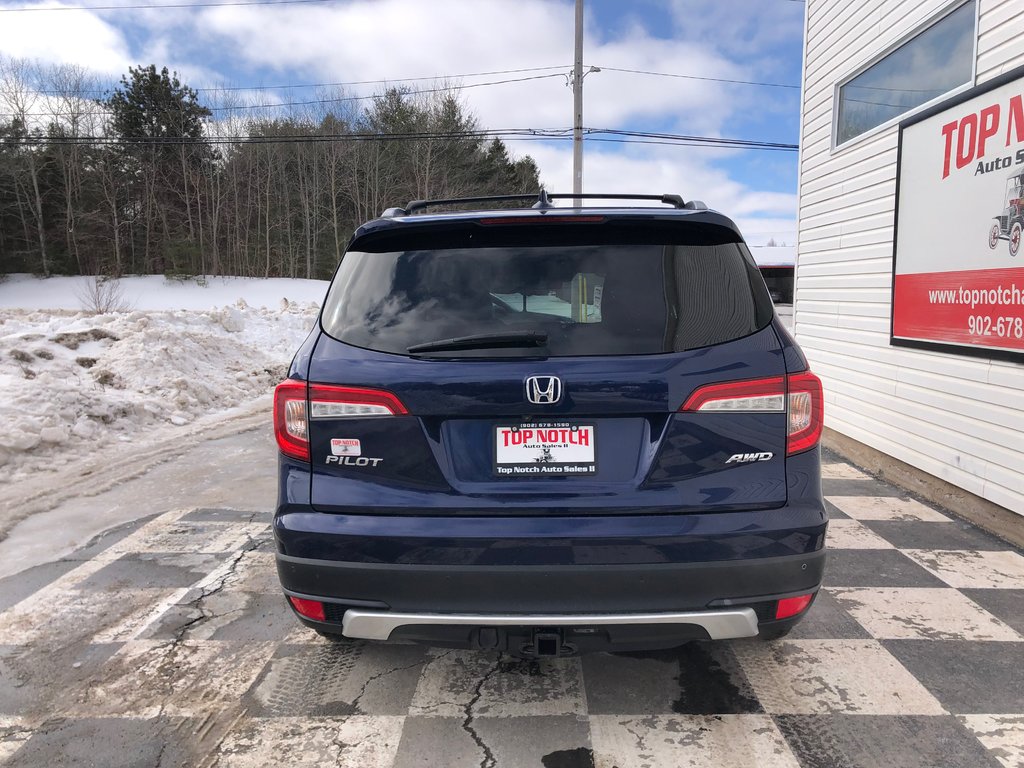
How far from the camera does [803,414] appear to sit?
232cm

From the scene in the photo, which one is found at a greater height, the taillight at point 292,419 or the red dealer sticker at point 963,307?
the red dealer sticker at point 963,307

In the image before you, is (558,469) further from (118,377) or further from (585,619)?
(118,377)

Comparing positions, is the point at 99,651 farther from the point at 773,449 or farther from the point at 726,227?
the point at 726,227

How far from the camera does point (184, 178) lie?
146 ft

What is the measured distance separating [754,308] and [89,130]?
170 ft

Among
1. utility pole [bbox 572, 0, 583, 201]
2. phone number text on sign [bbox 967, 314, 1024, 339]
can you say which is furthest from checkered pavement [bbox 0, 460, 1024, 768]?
utility pole [bbox 572, 0, 583, 201]

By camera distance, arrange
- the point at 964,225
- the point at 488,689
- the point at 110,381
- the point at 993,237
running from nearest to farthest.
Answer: the point at 488,689, the point at 993,237, the point at 964,225, the point at 110,381

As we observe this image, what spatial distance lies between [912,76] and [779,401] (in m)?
5.23

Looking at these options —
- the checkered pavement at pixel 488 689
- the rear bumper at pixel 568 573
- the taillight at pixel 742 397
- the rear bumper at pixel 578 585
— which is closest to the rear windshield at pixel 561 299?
the taillight at pixel 742 397

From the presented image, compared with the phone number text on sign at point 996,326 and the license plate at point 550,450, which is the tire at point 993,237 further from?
the license plate at point 550,450

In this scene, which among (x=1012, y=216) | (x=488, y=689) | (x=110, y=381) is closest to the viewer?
(x=488, y=689)

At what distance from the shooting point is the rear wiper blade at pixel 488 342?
7.47 feet

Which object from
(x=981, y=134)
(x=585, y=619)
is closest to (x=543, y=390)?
(x=585, y=619)

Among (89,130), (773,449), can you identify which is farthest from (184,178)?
(773,449)
